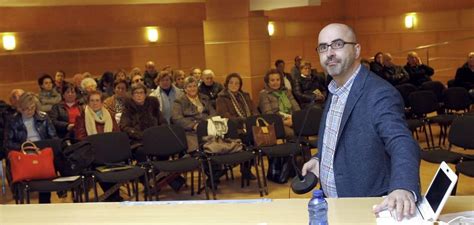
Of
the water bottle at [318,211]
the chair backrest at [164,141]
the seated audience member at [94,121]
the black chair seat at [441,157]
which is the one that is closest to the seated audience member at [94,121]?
the seated audience member at [94,121]

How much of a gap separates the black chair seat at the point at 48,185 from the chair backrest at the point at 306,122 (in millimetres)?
2949

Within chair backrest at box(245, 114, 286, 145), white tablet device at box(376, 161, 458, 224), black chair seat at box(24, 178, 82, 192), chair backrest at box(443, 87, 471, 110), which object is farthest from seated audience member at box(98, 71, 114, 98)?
white tablet device at box(376, 161, 458, 224)

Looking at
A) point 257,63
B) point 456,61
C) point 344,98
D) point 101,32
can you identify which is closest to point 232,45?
point 257,63

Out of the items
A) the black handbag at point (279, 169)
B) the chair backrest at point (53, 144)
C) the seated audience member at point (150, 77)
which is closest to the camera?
the chair backrest at point (53, 144)

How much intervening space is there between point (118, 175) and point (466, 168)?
343 centimetres

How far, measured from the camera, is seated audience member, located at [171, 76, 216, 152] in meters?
8.01

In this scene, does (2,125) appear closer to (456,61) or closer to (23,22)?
(23,22)

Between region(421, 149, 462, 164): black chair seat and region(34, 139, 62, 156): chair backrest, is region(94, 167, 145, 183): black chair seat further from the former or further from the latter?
region(421, 149, 462, 164): black chair seat

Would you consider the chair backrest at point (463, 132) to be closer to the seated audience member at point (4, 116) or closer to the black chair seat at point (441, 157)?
the black chair seat at point (441, 157)

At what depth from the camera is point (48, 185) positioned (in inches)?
244

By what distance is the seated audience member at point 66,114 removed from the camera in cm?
816

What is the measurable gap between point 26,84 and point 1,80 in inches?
21.0

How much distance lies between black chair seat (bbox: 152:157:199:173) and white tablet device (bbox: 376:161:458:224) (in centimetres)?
419

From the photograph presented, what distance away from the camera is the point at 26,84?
12906 millimetres
